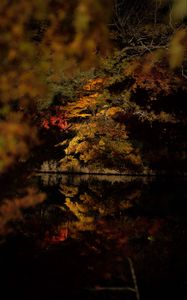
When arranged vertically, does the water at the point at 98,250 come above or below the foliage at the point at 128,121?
below

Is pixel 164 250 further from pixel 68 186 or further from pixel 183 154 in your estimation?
pixel 183 154

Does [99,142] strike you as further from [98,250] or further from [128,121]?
[98,250]

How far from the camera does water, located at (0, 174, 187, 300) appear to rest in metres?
5.25

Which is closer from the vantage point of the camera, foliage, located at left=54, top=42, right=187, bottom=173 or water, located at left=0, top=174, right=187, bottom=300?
water, located at left=0, top=174, right=187, bottom=300

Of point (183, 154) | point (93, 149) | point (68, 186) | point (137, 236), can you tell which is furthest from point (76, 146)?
point (137, 236)

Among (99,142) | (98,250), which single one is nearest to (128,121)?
(99,142)

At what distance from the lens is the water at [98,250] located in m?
5.25

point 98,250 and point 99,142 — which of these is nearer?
point 98,250

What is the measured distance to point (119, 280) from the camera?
548 centimetres

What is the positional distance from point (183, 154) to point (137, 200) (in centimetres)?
746

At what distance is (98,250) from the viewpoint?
274 inches

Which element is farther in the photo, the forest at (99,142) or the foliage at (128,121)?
the foliage at (128,121)

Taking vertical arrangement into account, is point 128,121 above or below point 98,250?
above

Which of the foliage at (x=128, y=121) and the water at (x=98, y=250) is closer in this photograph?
the water at (x=98, y=250)
